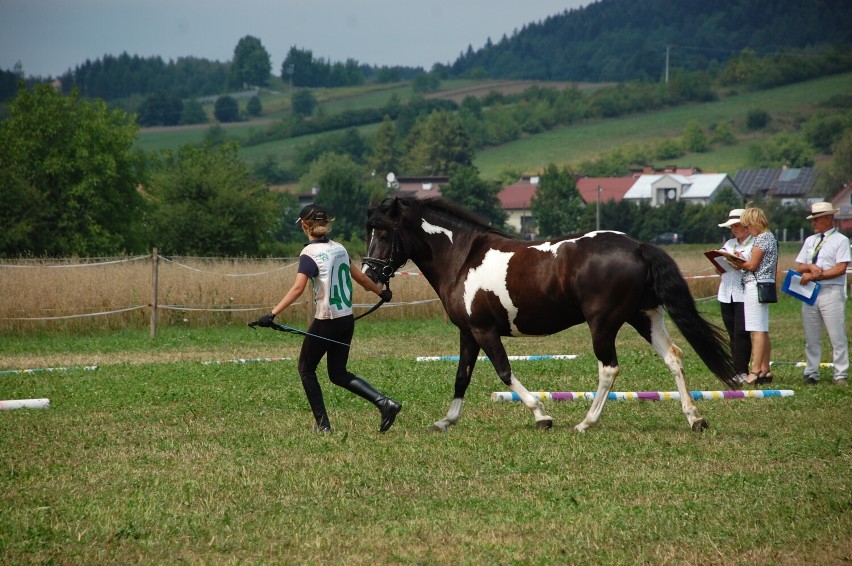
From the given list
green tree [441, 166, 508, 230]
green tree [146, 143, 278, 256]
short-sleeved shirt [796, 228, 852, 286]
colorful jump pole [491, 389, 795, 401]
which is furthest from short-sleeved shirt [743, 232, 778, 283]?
green tree [441, 166, 508, 230]

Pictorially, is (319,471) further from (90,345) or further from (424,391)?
(90,345)

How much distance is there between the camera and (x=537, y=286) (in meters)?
9.73

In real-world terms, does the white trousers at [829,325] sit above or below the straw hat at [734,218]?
below

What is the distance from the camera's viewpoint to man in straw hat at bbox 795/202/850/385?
12.9 meters

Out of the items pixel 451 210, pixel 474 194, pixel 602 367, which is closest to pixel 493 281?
pixel 451 210

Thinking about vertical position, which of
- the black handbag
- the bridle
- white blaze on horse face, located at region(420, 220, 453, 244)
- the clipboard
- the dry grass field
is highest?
white blaze on horse face, located at region(420, 220, 453, 244)

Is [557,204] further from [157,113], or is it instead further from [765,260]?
[157,113]

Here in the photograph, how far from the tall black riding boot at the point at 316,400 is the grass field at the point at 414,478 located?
14cm

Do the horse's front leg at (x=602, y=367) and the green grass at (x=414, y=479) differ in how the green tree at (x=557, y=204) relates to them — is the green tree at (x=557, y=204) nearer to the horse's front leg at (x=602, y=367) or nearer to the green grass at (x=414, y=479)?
the green grass at (x=414, y=479)

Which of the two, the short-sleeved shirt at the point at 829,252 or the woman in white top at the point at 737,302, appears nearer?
the short-sleeved shirt at the point at 829,252

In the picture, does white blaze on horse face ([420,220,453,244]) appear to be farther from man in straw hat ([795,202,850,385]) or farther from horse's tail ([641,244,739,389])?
man in straw hat ([795,202,850,385])

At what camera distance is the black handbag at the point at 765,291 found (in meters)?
12.9

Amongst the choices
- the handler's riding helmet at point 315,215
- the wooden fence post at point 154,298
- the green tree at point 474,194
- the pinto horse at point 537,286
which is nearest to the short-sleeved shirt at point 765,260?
the pinto horse at point 537,286

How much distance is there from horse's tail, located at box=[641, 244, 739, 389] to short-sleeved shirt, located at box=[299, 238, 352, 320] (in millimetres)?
2683
